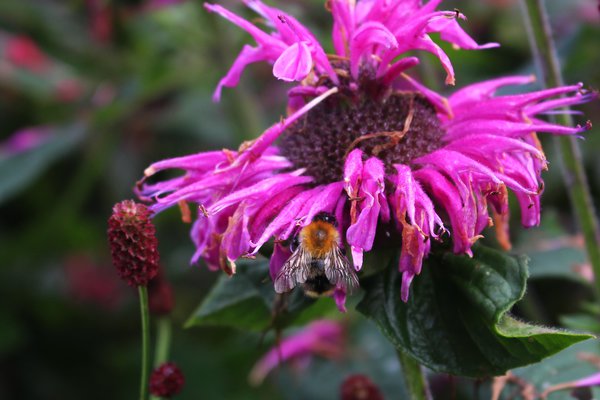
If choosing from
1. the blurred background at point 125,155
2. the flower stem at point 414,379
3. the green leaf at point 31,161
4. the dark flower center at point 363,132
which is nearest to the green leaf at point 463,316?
the flower stem at point 414,379

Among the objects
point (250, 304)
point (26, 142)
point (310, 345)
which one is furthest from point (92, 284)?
point (250, 304)

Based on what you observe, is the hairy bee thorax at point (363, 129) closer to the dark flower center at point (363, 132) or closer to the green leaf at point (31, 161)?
the dark flower center at point (363, 132)

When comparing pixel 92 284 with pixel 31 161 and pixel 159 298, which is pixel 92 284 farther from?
pixel 159 298

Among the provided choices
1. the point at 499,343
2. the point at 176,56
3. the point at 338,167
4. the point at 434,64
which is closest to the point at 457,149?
the point at 338,167

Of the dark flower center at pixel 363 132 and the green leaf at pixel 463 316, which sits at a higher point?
the dark flower center at pixel 363 132

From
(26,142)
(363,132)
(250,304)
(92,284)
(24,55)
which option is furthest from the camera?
(24,55)

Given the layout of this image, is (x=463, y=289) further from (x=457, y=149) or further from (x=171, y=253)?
(x=171, y=253)
